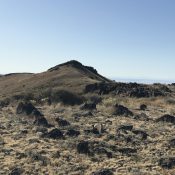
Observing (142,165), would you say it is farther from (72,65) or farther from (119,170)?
(72,65)

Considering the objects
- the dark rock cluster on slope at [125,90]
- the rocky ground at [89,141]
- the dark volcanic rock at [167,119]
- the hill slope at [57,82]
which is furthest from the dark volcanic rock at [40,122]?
the hill slope at [57,82]

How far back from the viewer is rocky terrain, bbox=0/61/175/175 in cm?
2125

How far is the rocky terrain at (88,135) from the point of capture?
21.2 meters

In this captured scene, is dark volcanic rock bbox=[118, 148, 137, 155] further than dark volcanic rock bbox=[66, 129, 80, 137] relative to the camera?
No

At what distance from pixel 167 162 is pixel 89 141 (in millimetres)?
6762

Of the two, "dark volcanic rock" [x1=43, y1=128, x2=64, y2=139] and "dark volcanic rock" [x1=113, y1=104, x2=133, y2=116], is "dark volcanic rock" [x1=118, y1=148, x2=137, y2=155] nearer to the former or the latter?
"dark volcanic rock" [x1=43, y1=128, x2=64, y2=139]

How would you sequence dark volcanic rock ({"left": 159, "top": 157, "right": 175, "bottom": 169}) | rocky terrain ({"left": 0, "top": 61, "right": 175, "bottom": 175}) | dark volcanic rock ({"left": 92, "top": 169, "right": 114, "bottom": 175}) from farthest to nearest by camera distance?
rocky terrain ({"left": 0, "top": 61, "right": 175, "bottom": 175}) → dark volcanic rock ({"left": 159, "top": 157, "right": 175, "bottom": 169}) → dark volcanic rock ({"left": 92, "top": 169, "right": 114, "bottom": 175})

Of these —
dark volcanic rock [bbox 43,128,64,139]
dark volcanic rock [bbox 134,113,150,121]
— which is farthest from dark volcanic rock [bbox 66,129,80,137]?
dark volcanic rock [bbox 134,113,150,121]

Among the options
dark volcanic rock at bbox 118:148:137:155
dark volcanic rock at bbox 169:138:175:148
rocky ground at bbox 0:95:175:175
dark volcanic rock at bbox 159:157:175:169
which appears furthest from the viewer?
dark volcanic rock at bbox 169:138:175:148

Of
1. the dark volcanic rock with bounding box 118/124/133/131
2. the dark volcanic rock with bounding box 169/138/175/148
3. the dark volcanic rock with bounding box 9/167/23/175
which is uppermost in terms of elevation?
the dark volcanic rock with bounding box 118/124/133/131

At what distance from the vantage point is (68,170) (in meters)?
20.7

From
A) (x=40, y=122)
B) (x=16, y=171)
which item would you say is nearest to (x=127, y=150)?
(x=16, y=171)

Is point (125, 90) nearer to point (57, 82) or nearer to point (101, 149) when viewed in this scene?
point (57, 82)

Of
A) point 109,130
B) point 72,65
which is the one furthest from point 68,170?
point 72,65
